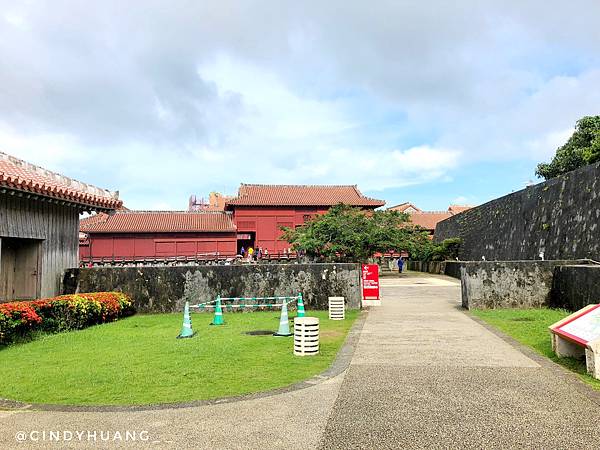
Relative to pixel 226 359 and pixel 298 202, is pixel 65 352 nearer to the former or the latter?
pixel 226 359

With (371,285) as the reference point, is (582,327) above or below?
below

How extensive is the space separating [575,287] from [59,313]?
39.8ft

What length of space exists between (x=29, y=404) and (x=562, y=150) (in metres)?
41.3

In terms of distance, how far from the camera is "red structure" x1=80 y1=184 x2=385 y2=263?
39344mm

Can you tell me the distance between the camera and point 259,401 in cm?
505

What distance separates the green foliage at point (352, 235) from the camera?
29906mm

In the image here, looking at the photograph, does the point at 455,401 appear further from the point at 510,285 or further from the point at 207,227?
the point at 207,227

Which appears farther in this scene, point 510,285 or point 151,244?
point 151,244

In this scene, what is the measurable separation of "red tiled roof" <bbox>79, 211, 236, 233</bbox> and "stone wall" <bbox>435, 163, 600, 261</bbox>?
2019 cm

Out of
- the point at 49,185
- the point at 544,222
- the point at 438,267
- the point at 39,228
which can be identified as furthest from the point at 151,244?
the point at 544,222

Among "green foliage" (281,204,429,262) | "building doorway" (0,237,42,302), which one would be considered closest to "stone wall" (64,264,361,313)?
"building doorway" (0,237,42,302)

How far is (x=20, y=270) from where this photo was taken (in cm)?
1291

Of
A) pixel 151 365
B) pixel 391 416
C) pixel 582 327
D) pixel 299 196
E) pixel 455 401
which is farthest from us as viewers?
pixel 299 196

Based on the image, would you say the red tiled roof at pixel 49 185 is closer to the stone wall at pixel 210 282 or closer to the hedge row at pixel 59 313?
the stone wall at pixel 210 282
